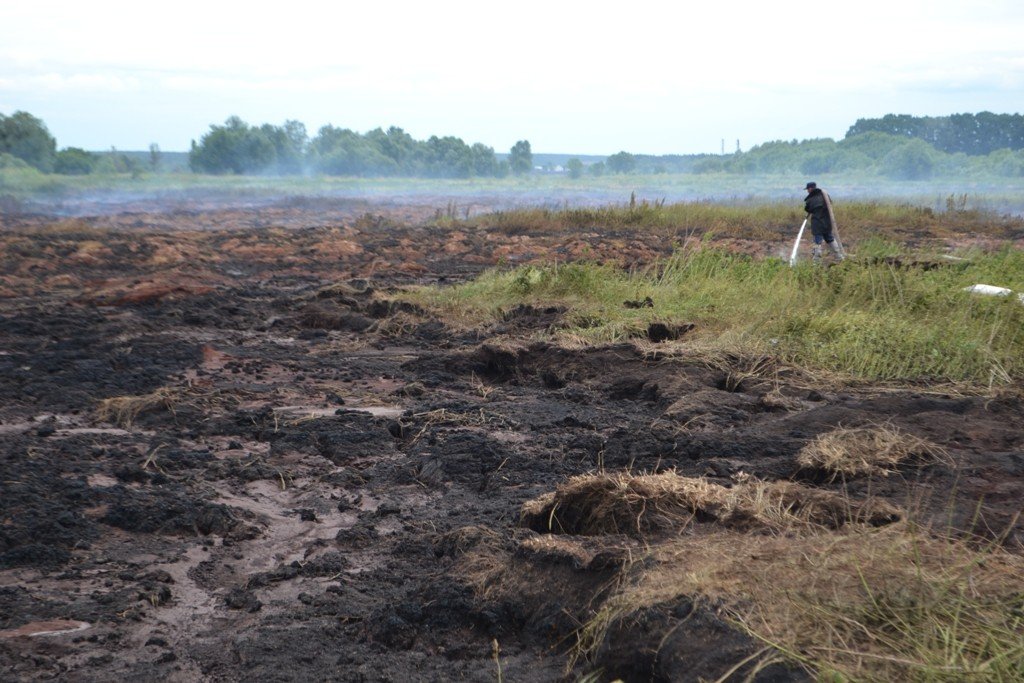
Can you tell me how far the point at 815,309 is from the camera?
26.3 ft

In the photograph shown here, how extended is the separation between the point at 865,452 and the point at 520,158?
68337 millimetres

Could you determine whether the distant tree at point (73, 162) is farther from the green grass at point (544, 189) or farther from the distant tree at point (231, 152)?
the distant tree at point (231, 152)

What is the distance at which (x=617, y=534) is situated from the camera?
143 inches

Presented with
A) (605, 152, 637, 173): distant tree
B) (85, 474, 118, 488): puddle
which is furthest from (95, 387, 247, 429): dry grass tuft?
(605, 152, 637, 173): distant tree

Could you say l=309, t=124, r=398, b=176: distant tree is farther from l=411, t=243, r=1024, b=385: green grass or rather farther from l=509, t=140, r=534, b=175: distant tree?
l=411, t=243, r=1024, b=385: green grass

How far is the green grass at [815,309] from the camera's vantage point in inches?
269

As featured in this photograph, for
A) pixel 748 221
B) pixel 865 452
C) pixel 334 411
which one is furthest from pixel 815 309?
pixel 748 221

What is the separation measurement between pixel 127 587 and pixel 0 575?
52 cm

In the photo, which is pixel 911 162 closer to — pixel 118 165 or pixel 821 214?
pixel 118 165

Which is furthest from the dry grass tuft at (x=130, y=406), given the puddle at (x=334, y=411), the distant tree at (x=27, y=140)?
the distant tree at (x=27, y=140)

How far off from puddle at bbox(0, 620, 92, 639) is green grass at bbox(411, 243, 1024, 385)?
5121 mm

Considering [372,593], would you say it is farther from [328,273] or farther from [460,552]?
[328,273]

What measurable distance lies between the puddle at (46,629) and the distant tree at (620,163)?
75.9 metres

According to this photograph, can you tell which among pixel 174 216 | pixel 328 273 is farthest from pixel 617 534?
pixel 174 216
